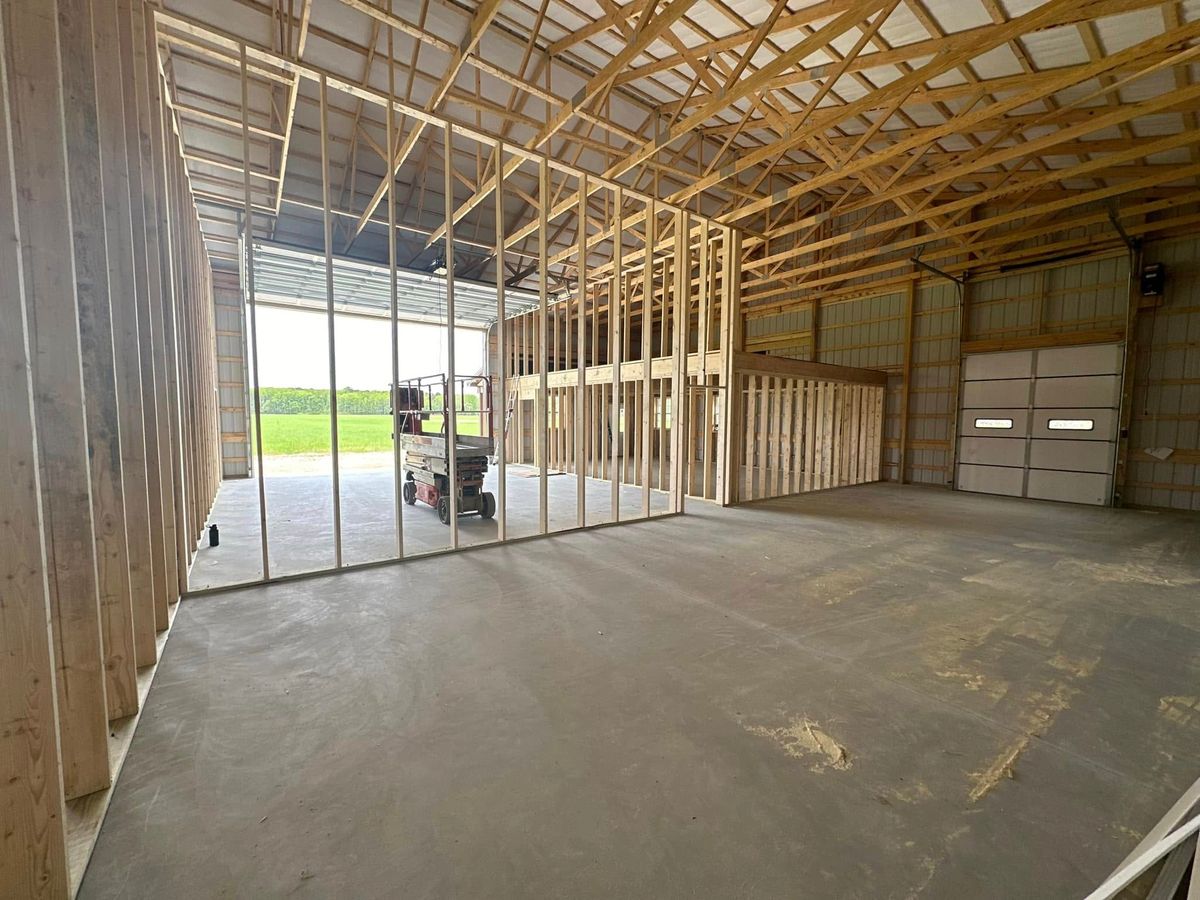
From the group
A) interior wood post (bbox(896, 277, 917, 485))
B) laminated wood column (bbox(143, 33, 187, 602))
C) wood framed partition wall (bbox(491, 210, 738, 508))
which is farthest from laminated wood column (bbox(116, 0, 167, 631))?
interior wood post (bbox(896, 277, 917, 485))

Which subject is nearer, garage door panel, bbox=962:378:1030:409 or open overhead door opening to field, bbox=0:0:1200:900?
open overhead door opening to field, bbox=0:0:1200:900

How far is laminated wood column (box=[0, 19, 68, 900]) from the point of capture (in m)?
1.37

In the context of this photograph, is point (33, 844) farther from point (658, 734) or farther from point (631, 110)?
point (631, 110)

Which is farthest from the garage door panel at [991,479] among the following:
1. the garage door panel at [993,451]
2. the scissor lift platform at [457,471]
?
the scissor lift platform at [457,471]

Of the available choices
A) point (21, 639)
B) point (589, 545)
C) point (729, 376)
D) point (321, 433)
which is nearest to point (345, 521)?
point (589, 545)

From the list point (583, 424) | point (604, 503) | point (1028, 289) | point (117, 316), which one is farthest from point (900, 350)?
point (117, 316)

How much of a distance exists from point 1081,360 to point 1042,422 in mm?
1308

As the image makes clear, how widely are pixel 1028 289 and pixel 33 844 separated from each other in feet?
48.6

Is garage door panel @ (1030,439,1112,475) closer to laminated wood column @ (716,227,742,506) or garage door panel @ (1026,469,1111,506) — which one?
garage door panel @ (1026,469,1111,506)

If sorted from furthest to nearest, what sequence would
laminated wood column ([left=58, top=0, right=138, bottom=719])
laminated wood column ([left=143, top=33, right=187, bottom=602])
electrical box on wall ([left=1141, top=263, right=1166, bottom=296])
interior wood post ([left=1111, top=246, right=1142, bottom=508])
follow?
interior wood post ([left=1111, top=246, right=1142, bottom=508]) → electrical box on wall ([left=1141, top=263, right=1166, bottom=296]) → laminated wood column ([left=143, top=33, right=187, bottom=602]) → laminated wood column ([left=58, top=0, right=138, bottom=719])

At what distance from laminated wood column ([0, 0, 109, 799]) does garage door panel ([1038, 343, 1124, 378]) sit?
13527mm

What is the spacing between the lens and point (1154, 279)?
852 centimetres

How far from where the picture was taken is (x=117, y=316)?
2.68m

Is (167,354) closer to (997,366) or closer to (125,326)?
Answer: (125,326)
